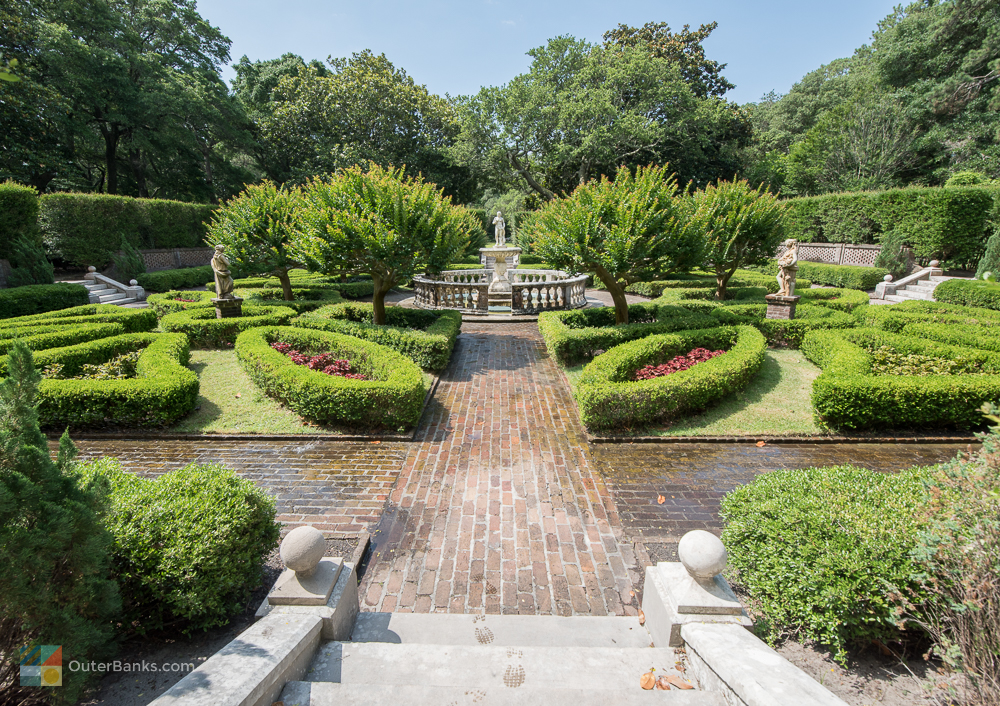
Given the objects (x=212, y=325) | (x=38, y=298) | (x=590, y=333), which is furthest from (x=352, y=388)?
(x=38, y=298)

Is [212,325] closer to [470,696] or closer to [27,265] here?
[27,265]

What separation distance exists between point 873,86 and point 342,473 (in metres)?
44.8

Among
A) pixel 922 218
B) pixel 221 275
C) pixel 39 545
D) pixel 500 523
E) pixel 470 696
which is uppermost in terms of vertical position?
pixel 922 218

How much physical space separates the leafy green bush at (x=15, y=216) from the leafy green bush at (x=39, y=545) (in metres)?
20.0

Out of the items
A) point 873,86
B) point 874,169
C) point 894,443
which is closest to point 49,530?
point 894,443

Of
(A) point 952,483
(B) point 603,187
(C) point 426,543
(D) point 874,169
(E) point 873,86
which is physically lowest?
(C) point 426,543

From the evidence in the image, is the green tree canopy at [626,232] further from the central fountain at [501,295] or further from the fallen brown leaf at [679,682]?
the fallen brown leaf at [679,682]

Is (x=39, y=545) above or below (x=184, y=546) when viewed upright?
above

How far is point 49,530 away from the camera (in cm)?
238

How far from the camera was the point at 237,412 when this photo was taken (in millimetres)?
7766

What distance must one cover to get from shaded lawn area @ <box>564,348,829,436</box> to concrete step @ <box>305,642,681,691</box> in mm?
4376

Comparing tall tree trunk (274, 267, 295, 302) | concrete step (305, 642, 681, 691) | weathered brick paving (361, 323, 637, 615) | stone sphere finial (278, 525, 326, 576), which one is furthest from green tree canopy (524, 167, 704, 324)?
tall tree trunk (274, 267, 295, 302)

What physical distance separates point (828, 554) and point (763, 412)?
5.27 metres

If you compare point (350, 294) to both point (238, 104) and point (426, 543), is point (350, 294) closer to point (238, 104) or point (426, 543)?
point (426, 543)
